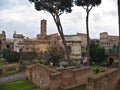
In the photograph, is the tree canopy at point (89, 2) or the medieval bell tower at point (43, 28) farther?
the medieval bell tower at point (43, 28)

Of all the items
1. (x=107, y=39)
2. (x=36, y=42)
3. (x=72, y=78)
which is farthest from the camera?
(x=107, y=39)

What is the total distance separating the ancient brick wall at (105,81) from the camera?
443 inches

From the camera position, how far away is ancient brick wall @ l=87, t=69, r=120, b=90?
11262 millimetres

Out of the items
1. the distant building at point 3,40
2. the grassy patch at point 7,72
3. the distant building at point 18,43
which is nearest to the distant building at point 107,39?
the distant building at point 18,43

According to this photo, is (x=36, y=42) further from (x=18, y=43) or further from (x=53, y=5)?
(x=53, y=5)

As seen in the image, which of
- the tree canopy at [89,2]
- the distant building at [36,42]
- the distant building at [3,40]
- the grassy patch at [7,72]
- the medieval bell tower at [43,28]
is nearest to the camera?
the tree canopy at [89,2]

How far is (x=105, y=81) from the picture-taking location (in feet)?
39.7

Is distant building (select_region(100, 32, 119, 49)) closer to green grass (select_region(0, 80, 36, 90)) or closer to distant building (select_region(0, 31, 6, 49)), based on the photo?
distant building (select_region(0, 31, 6, 49))

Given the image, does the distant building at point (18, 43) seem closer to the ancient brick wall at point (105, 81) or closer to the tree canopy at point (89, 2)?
the tree canopy at point (89, 2)

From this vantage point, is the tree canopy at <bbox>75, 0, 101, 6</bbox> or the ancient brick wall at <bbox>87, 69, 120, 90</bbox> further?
the tree canopy at <bbox>75, 0, 101, 6</bbox>

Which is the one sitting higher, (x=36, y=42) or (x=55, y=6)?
(x=55, y=6)

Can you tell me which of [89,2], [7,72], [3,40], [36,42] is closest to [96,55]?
[89,2]

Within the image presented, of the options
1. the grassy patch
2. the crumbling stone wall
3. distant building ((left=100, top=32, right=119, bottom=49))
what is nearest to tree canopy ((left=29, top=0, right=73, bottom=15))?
the crumbling stone wall

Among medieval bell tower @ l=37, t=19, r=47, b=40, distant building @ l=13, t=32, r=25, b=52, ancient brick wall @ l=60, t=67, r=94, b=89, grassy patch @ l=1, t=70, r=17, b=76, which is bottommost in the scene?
grassy patch @ l=1, t=70, r=17, b=76
